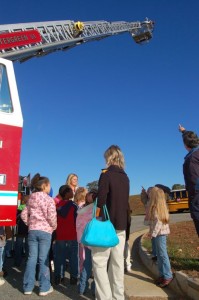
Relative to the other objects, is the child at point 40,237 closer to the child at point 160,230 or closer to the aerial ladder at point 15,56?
the aerial ladder at point 15,56

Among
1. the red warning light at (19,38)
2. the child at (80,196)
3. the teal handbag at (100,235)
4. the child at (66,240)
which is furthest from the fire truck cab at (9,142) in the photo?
the child at (80,196)

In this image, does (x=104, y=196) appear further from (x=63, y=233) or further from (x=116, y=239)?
(x=63, y=233)

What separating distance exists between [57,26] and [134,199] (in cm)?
3669

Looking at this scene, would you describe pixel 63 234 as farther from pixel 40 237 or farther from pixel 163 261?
pixel 163 261

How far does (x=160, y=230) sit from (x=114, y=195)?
1633 mm

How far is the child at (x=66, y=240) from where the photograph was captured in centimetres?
612

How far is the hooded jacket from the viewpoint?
221 inches

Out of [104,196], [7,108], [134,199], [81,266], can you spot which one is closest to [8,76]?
[7,108]

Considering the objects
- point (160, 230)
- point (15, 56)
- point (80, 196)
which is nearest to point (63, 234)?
point (80, 196)

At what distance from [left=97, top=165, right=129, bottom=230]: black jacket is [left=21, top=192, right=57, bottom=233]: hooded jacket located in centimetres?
133

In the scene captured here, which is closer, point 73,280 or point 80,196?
point 73,280

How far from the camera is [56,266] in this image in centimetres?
614

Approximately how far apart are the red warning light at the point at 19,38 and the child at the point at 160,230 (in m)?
3.83

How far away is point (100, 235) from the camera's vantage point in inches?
168
